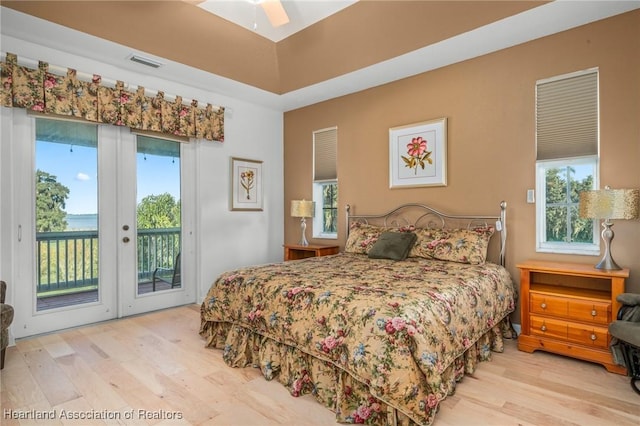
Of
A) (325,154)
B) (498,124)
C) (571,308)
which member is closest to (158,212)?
(325,154)

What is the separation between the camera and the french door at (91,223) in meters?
3.23

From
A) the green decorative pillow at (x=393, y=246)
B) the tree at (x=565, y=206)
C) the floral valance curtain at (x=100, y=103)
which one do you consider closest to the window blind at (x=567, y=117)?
the tree at (x=565, y=206)

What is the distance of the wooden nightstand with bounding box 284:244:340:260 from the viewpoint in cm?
454

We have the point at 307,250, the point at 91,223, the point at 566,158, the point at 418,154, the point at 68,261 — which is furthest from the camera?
the point at 307,250

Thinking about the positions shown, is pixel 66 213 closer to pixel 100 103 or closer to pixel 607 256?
pixel 100 103

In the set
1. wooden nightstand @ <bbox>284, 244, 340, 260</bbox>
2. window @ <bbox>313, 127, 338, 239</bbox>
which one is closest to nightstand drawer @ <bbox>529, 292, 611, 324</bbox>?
wooden nightstand @ <bbox>284, 244, 340, 260</bbox>

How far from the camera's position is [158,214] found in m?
4.13

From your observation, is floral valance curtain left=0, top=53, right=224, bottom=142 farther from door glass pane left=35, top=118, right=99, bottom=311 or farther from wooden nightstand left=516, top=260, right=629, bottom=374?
wooden nightstand left=516, top=260, right=629, bottom=374

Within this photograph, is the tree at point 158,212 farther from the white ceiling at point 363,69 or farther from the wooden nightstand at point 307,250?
the wooden nightstand at point 307,250

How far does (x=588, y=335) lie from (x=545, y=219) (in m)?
1.10

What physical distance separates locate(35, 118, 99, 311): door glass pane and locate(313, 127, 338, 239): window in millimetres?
2698

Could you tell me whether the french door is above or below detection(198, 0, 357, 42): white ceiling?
below

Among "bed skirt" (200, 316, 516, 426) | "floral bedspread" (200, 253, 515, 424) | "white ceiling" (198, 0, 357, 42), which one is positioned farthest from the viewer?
"white ceiling" (198, 0, 357, 42)

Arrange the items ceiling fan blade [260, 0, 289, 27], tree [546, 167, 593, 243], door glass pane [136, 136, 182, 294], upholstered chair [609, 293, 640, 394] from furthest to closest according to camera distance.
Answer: door glass pane [136, 136, 182, 294] → tree [546, 167, 593, 243] → ceiling fan blade [260, 0, 289, 27] → upholstered chair [609, 293, 640, 394]
